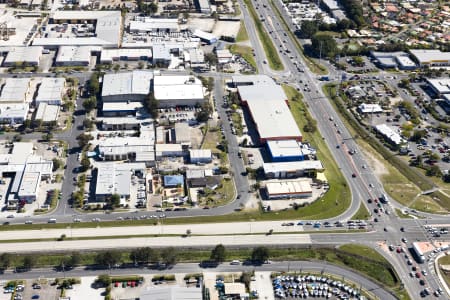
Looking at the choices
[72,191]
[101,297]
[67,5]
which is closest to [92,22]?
[67,5]

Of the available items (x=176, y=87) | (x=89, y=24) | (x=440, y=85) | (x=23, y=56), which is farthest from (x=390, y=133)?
(x=89, y=24)

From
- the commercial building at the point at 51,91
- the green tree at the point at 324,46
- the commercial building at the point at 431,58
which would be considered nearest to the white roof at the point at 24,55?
the commercial building at the point at 51,91

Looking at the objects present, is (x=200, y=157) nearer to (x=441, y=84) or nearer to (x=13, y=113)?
(x=13, y=113)

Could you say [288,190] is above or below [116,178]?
below

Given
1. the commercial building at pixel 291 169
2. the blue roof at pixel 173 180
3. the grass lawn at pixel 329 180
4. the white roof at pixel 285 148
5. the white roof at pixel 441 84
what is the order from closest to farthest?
the grass lawn at pixel 329 180 → the blue roof at pixel 173 180 → the commercial building at pixel 291 169 → the white roof at pixel 285 148 → the white roof at pixel 441 84

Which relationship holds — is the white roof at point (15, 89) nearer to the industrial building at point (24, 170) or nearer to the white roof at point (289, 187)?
the industrial building at point (24, 170)
